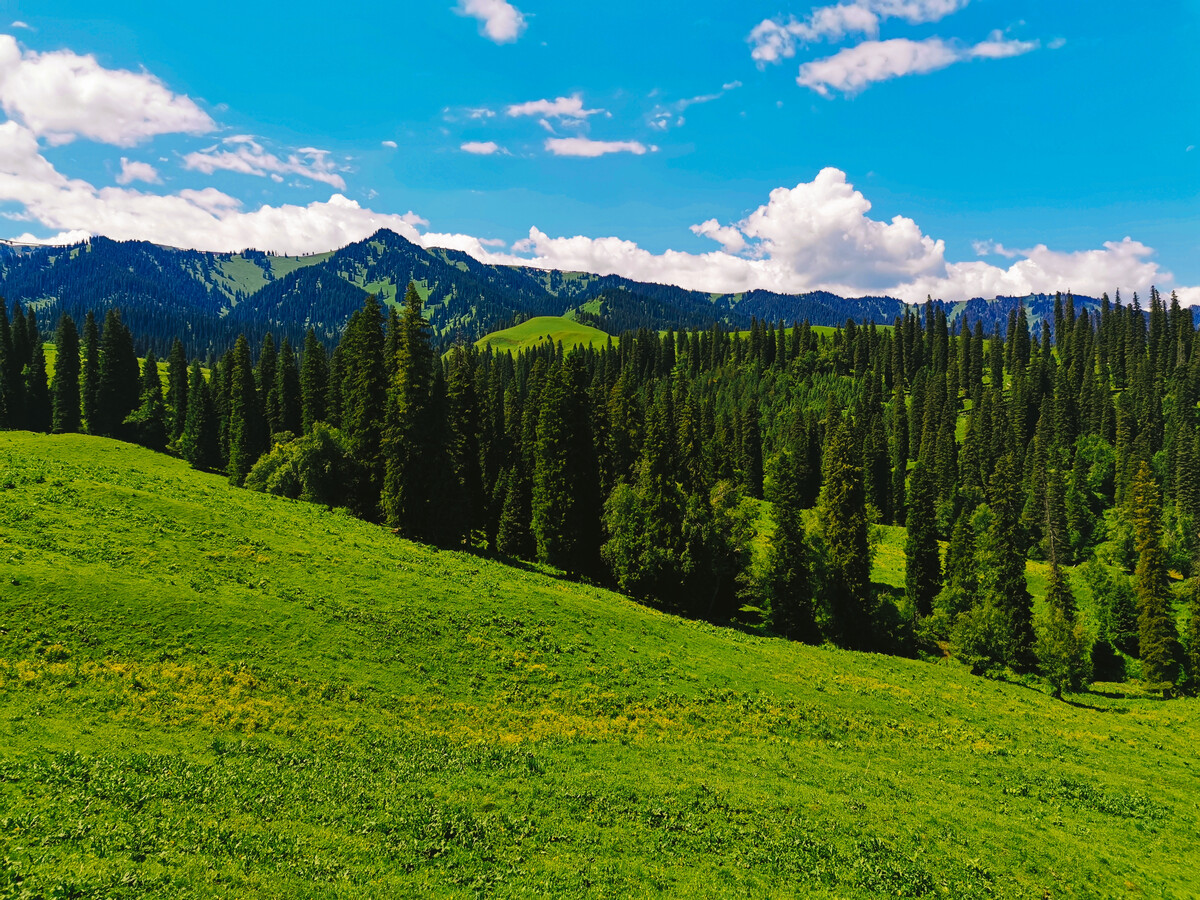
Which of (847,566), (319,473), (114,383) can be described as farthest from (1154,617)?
(114,383)

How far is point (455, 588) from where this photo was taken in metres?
38.1

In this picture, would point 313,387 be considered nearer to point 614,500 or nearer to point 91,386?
point 91,386

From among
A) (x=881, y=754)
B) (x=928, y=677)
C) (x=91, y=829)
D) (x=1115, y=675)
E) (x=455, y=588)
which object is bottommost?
(x=1115, y=675)

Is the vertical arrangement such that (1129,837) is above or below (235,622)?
below

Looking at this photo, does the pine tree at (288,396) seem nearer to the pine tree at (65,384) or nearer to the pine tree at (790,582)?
the pine tree at (65,384)

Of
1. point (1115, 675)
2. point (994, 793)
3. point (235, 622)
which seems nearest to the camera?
point (994, 793)

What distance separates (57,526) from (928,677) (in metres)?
57.8

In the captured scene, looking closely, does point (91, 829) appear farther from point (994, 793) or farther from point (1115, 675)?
point (1115, 675)

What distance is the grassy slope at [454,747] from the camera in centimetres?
1412

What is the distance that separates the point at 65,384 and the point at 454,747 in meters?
102

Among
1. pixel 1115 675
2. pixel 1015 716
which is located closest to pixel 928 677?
pixel 1015 716

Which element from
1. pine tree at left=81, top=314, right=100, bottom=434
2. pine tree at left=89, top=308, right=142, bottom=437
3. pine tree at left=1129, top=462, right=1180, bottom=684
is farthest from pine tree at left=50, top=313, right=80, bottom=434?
pine tree at left=1129, top=462, right=1180, bottom=684

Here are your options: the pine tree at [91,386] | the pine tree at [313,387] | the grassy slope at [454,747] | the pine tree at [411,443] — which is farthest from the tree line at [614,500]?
the grassy slope at [454,747]

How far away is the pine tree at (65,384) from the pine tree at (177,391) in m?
12.1
